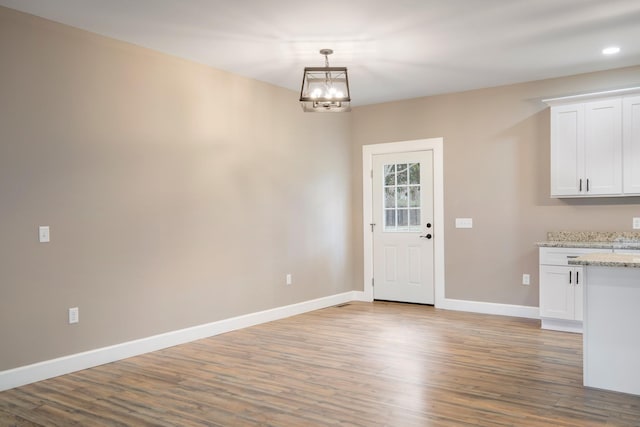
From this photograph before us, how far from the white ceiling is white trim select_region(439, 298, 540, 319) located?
2662 mm

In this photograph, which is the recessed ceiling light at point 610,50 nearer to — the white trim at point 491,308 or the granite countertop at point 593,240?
the granite countertop at point 593,240

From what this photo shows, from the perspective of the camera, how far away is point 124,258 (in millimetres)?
4242

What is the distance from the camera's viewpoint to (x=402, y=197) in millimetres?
6766

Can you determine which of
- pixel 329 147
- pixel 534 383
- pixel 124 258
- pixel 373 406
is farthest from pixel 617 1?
pixel 124 258

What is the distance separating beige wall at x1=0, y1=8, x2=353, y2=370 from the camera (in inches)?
143

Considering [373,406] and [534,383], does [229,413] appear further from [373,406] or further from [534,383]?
[534,383]

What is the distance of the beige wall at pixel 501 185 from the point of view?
5.46 meters

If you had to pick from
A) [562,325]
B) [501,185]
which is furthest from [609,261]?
[501,185]

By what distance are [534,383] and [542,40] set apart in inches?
115

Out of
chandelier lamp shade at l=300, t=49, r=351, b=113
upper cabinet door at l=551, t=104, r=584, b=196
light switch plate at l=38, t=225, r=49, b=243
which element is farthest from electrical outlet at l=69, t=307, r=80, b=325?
upper cabinet door at l=551, t=104, r=584, b=196

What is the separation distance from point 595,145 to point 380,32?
262 centimetres

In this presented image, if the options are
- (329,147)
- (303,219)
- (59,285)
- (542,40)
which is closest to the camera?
(59,285)

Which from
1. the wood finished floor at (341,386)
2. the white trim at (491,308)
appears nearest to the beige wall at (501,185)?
the white trim at (491,308)

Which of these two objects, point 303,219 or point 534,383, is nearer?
point 534,383
